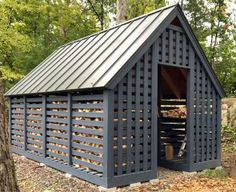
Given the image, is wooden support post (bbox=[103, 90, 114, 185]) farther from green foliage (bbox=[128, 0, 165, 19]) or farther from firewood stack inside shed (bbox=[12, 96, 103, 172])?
green foliage (bbox=[128, 0, 165, 19])

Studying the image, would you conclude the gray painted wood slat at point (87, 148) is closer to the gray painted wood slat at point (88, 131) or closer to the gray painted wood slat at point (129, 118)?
the gray painted wood slat at point (88, 131)

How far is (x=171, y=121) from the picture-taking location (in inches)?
401

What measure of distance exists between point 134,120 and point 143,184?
1.33 metres

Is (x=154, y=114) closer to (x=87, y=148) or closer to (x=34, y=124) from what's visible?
(x=87, y=148)

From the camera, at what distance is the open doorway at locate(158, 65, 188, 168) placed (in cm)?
969

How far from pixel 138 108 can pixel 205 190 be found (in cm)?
210

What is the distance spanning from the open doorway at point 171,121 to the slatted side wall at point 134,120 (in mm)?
2206

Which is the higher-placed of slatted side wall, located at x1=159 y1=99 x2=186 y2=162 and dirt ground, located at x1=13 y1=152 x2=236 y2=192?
slatted side wall, located at x1=159 y1=99 x2=186 y2=162

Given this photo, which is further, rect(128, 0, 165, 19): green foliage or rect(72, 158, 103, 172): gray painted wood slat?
rect(128, 0, 165, 19): green foliage

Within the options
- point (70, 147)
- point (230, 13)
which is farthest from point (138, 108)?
point (230, 13)

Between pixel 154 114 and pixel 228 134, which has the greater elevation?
pixel 154 114

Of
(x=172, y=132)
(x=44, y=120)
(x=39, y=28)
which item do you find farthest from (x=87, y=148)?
(x=39, y=28)

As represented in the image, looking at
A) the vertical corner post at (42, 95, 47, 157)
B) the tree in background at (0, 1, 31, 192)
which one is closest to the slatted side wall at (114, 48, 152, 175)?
the tree in background at (0, 1, 31, 192)

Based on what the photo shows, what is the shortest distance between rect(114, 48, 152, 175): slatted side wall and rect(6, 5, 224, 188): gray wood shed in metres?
0.02
